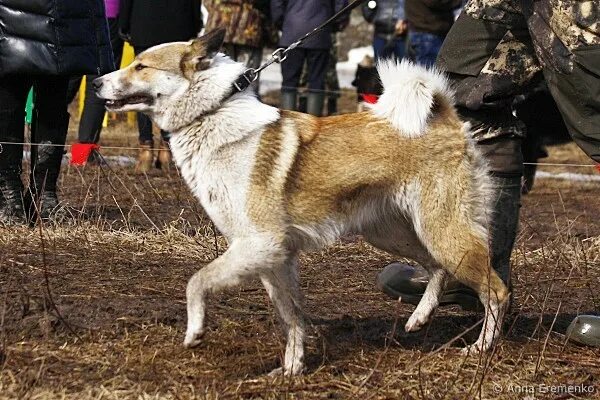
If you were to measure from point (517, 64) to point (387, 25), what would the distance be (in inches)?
328

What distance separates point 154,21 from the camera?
8.55 meters

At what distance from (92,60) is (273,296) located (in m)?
2.32

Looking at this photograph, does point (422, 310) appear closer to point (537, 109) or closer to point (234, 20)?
point (537, 109)

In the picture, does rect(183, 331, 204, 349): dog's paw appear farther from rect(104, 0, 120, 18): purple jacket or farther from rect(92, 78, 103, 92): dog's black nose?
rect(104, 0, 120, 18): purple jacket

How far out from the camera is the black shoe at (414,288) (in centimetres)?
463

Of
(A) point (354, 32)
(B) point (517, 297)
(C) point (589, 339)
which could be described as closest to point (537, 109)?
(B) point (517, 297)

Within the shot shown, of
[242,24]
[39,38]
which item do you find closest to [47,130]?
[39,38]

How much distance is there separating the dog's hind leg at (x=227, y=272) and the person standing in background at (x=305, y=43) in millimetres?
6129

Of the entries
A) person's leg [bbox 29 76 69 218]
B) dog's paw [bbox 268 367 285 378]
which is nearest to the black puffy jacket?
person's leg [bbox 29 76 69 218]

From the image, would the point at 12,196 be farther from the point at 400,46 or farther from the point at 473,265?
the point at 400,46

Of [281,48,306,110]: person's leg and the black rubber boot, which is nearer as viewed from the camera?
[281,48,306,110]: person's leg

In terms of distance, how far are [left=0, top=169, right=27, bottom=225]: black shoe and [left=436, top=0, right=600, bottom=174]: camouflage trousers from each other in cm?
256

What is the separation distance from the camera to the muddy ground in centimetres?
367

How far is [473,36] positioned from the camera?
179 inches
